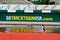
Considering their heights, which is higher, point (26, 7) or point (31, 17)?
point (26, 7)

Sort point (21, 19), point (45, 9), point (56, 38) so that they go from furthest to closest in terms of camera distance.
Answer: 1. point (21, 19)
2. point (45, 9)
3. point (56, 38)

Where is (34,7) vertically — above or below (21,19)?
above

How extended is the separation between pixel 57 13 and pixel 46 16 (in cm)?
16

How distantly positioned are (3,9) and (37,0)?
0.48 m

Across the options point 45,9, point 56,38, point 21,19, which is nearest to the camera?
point 56,38

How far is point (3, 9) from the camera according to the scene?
220 centimetres

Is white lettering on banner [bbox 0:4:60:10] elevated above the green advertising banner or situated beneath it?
elevated above

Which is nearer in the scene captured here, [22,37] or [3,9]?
[22,37]

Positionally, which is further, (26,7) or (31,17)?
(31,17)

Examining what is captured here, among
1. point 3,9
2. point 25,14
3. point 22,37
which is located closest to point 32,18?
point 25,14

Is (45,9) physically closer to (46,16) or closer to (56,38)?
(46,16)

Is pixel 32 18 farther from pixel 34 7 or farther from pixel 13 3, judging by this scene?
pixel 13 3

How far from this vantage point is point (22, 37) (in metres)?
0.66

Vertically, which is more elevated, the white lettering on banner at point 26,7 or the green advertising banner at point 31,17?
the white lettering on banner at point 26,7
